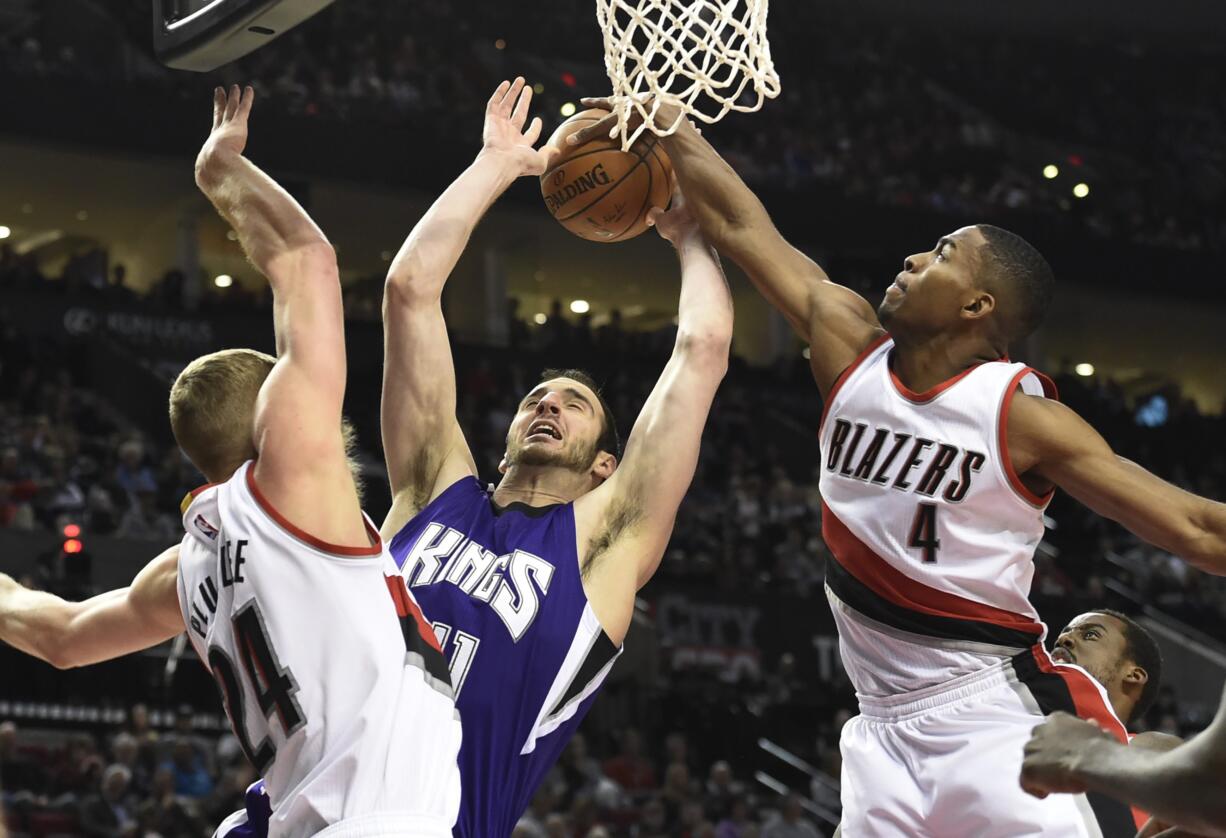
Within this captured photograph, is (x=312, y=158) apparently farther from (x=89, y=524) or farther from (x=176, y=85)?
(x=89, y=524)

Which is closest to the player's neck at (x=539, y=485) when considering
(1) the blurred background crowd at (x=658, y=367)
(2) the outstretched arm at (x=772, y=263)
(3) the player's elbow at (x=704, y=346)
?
(3) the player's elbow at (x=704, y=346)

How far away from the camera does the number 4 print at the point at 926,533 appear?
12.1 ft

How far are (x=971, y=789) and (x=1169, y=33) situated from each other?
A: 2672cm

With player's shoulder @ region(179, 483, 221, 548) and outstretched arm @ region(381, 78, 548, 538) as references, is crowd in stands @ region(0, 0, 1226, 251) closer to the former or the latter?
outstretched arm @ region(381, 78, 548, 538)

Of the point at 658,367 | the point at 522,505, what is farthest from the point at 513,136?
the point at 658,367

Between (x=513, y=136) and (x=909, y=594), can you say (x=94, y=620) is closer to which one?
(x=513, y=136)

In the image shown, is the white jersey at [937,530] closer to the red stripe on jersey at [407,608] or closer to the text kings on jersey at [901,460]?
the text kings on jersey at [901,460]

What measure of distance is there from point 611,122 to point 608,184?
0.59ft

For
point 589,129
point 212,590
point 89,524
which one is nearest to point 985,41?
point 89,524

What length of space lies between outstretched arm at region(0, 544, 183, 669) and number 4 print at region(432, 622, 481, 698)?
609 mm

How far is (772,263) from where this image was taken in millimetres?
4094

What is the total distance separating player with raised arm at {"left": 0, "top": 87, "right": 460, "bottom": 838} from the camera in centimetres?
303

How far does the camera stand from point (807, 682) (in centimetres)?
1481

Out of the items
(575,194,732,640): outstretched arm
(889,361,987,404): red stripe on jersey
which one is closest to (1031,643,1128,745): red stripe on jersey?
(889,361,987,404): red stripe on jersey
